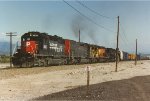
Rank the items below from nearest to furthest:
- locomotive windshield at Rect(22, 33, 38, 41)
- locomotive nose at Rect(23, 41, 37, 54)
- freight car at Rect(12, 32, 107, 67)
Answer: freight car at Rect(12, 32, 107, 67) < locomotive nose at Rect(23, 41, 37, 54) < locomotive windshield at Rect(22, 33, 38, 41)

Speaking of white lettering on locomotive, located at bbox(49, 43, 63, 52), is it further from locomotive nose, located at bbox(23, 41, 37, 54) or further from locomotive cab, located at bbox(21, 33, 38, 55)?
locomotive nose, located at bbox(23, 41, 37, 54)

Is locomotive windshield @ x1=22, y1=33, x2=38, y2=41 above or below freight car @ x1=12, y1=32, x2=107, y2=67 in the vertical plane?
above

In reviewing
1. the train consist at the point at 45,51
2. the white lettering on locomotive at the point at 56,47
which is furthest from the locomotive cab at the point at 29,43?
the white lettering on locomotive at the point at 56,47

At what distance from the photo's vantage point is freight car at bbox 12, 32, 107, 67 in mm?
36644

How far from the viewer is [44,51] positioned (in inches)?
1544

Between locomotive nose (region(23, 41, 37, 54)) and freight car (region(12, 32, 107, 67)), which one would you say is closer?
freight car (region(12, 32, 107, 67))

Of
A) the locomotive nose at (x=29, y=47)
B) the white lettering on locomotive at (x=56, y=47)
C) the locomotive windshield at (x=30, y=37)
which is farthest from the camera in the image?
the white lettering on locomotive at (x=56, y=47)

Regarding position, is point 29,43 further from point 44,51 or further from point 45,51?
point 45,51

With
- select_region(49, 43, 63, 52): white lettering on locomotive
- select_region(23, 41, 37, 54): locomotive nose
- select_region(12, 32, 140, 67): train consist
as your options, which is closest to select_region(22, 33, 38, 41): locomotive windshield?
select_region(12, 32, 140, 67): train consist

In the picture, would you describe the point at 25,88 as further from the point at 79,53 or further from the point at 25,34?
the point at 79,53

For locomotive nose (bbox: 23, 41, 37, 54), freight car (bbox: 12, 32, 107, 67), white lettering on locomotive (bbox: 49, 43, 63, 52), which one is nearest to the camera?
freight car (bbox: 12, 32, 107, 67)

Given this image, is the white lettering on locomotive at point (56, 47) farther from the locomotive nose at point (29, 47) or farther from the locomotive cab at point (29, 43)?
the locomotive nose at point (29, 47)

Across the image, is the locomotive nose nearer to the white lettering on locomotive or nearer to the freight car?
the freight car

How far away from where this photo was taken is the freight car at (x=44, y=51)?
120ft
